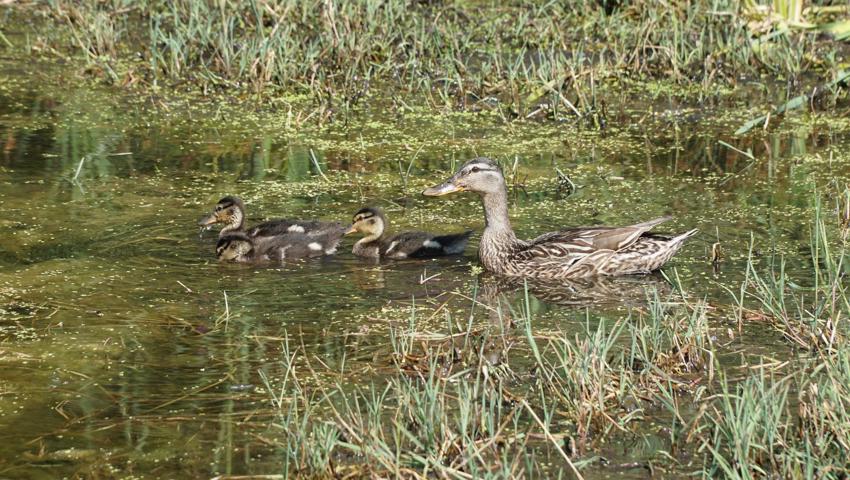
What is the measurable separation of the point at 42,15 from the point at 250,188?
16.0ft

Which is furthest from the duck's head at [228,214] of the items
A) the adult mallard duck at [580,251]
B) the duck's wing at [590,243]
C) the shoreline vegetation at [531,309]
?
the duck's wing at [590,243]

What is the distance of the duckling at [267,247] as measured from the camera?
23.6 feet

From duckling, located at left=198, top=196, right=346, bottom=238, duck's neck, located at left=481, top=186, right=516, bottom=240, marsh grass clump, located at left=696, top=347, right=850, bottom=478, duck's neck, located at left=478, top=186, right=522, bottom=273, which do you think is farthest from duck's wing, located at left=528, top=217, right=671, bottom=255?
marsh grass clump, located at left=696, top=347, right=850, bottom=478

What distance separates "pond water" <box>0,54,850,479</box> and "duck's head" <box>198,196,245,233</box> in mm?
129

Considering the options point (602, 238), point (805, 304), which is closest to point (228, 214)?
point (602, 238)

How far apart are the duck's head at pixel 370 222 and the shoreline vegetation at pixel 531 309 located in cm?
80

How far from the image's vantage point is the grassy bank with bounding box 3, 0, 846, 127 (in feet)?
33.1

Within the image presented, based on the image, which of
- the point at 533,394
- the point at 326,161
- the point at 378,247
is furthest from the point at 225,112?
the point at 533,394

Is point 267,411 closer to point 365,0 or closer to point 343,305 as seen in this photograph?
point 343,305

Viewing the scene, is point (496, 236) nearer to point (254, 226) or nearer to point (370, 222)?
point (370, 222)

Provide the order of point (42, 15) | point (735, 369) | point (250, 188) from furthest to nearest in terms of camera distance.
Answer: point (42, 15) < point (250, 188) < point (735, 369)

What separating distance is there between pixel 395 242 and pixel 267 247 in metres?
0.67

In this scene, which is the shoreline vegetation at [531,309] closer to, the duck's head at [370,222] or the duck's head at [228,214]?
the duck's head at [370,222]

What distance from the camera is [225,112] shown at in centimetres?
982
